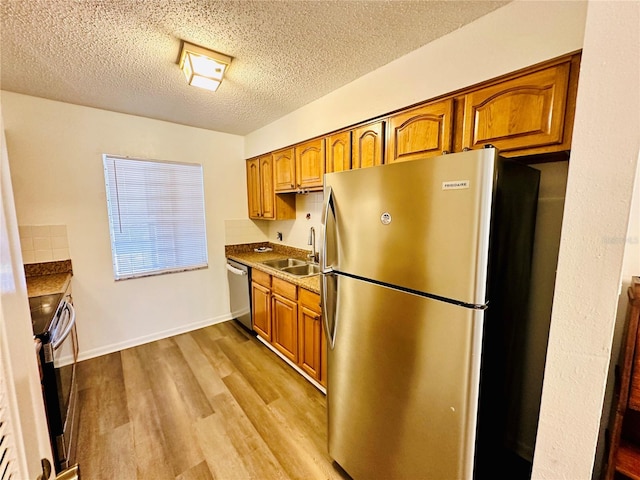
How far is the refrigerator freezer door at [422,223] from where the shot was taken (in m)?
0.91

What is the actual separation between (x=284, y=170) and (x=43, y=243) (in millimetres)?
2249

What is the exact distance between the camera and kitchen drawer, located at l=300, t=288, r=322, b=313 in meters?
2.07

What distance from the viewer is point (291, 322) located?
7.89 ft

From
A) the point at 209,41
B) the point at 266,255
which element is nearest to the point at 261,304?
the point at 266,255

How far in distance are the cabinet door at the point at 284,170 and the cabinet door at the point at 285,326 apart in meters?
1.14

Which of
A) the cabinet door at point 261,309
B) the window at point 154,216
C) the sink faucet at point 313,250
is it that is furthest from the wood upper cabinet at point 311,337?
the window at point 154,216

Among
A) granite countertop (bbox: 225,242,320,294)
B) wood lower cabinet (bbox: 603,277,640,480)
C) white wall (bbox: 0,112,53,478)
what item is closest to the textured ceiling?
white wall (bbox: 0,112,53,478)

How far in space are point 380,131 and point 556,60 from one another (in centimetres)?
90

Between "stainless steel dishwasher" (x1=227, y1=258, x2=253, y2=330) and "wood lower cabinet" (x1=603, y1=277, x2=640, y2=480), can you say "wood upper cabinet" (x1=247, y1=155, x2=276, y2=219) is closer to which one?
"stainless steel dishwasher" (x1=227, y1=258, x2=253, y2=330)

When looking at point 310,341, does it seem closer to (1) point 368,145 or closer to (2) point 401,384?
(2) point 401,384

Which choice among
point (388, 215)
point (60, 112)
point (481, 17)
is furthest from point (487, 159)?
point (60, 112)

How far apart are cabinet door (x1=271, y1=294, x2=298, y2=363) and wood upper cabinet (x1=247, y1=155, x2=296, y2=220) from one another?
1019 mm

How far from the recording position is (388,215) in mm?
1140

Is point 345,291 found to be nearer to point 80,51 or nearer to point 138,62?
point 138,62
